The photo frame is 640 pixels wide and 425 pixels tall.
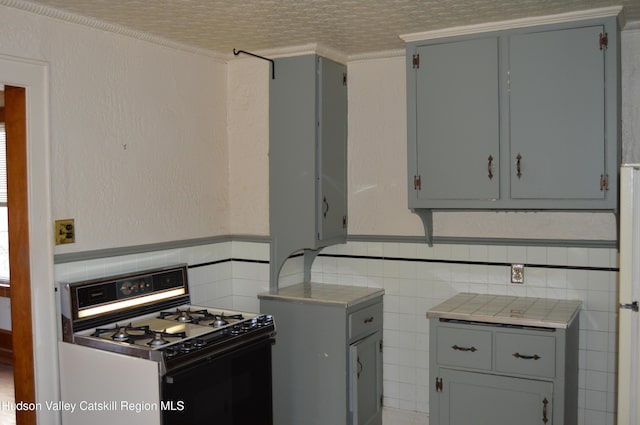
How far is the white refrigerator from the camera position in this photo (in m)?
2.23

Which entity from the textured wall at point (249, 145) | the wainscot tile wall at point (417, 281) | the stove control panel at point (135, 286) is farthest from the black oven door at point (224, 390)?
the textured wall at point (249, 145)

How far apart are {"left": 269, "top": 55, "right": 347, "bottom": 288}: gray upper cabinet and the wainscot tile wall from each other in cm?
23

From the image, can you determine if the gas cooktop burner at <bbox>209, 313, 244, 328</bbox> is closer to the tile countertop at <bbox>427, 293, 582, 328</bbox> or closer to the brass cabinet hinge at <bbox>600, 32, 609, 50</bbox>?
the tile countertop at <bbox>427, 293, 582, 328</bbox>

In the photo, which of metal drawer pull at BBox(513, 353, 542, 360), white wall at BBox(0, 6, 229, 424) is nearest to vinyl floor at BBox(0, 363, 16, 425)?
white wall at BBox(0, 6, 229, 424)

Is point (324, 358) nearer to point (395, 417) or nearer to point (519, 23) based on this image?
point (395, 417)

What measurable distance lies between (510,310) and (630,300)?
779 millimetres

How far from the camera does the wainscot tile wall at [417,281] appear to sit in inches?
124

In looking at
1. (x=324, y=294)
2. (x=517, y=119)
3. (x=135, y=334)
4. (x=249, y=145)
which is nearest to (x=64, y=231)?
(x=135, y=334)

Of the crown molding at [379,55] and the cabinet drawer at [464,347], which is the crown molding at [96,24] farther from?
the cabinet drawer at [464,347]

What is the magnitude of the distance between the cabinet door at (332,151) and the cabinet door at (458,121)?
21.7 inches

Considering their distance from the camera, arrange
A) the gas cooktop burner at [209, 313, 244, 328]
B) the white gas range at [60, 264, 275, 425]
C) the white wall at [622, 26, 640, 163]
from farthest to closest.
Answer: the white wall at [622, 26, 640, 163] → the gas cooktop burner at [209, 313, 244, 328] → the white gas range at [60, 264, 275, 425]

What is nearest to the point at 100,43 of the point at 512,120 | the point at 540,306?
the point at 512,120

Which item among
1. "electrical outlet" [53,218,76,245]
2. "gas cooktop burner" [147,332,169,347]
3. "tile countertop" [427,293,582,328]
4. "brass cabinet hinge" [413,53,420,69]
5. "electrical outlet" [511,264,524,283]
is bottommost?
"gas cooktop burner" [147,332,169,347]

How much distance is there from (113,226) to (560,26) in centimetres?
236
